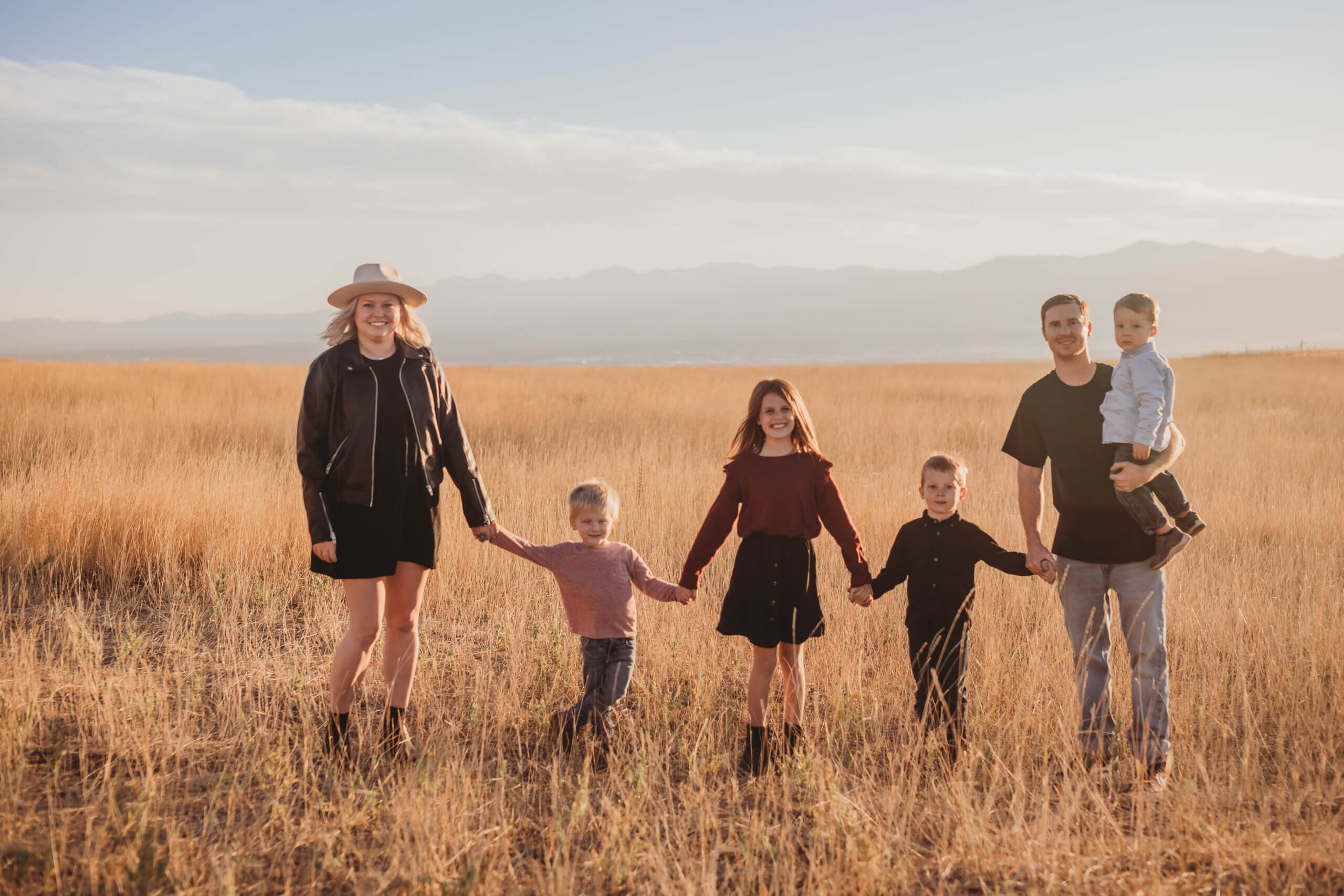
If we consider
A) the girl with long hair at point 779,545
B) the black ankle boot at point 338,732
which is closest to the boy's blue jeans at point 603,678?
the girl with long hair at point 779,545

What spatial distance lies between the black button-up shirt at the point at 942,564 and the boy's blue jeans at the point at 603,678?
121 centimetres

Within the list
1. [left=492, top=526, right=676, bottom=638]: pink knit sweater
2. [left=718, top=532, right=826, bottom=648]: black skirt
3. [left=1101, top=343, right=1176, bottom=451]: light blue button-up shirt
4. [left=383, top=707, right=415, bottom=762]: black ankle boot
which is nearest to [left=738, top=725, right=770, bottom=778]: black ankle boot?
[left=718, top=532, right=826, bottom=648]: black skirt

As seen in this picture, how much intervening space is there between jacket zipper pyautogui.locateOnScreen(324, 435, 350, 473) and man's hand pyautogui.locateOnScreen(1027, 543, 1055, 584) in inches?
119

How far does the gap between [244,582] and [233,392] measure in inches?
502

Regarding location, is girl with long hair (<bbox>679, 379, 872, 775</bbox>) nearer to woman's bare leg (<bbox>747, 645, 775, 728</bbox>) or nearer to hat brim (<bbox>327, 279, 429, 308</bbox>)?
woman's bare leg (<bbox>747, 645, 775, 728</bbox>)

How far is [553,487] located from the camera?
29.8 ft

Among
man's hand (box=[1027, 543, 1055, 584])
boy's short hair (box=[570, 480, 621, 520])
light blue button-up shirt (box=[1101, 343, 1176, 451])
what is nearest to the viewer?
light blue button-up shirt (box=[1101, 343, 1176, 451])

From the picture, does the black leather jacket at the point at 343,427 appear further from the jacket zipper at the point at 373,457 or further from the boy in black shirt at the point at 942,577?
the boy in black shirt at the point at 942,577

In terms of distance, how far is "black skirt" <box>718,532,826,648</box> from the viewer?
3564mm

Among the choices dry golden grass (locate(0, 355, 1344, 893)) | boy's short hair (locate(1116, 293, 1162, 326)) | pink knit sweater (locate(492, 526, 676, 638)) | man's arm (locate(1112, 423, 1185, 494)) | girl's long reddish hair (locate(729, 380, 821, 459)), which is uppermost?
boy's short hair (locate(1116, 293, 1162, 326))

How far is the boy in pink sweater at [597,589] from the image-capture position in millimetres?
3830

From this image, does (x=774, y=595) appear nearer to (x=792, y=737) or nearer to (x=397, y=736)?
(x=792, y=737)

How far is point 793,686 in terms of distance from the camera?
374 centimetres

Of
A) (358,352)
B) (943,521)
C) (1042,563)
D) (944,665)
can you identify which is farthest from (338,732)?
(1042,563)
